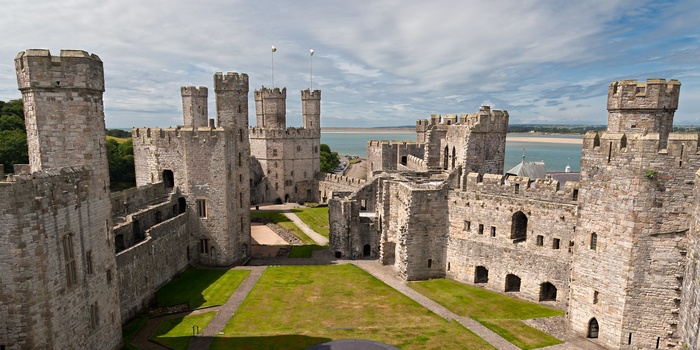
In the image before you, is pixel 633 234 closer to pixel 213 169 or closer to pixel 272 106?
pixel 213 169

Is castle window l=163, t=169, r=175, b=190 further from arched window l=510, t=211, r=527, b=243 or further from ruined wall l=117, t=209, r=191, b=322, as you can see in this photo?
arched window l=510, t=211, r=527, b=243

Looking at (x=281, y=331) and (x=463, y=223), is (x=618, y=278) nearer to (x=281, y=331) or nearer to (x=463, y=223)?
(x=463, y=223)

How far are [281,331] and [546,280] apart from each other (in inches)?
573

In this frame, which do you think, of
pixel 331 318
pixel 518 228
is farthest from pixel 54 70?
pixel 518 228

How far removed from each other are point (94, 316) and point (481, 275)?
2092 cm

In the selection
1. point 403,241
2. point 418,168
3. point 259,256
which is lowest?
point 259,256

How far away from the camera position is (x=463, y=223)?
26031mm

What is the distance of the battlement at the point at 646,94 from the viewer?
19250 millimetres

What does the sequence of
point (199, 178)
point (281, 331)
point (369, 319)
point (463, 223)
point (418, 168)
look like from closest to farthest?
1. point (281, 331)
2. point (369, 319)
3. point (463, 223)
4. point (199, 178)
5. point (418, 168)

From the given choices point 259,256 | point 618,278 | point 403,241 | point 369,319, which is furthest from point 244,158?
point 618,278

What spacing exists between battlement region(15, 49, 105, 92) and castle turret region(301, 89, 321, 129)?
42449 mm

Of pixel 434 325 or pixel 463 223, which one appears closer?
pixel 434 325

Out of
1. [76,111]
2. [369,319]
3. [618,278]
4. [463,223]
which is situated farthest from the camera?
[463,223]

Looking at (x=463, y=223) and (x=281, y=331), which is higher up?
(x=463, y=223)
